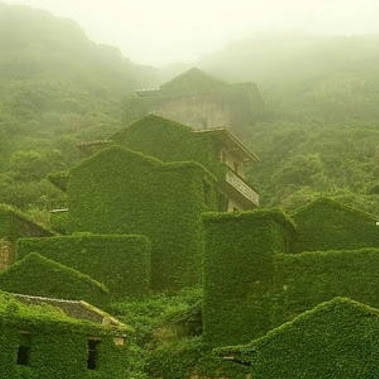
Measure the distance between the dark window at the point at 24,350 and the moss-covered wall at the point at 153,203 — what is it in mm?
15433

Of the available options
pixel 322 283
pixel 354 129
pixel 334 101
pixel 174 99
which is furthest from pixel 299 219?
pixel 334 101

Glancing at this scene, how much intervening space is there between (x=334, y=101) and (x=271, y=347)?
6717cm

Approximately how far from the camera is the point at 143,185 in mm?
42656

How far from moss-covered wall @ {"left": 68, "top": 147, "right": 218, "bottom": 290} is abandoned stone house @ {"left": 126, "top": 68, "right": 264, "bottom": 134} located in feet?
116

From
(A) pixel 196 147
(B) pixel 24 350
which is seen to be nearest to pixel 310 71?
(A) pixel 196 147

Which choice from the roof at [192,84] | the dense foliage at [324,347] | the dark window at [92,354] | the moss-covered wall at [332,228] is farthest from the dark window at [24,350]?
the roof at [192,84]

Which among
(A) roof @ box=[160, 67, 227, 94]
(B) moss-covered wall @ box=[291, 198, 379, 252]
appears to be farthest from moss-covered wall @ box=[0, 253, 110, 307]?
(A) roof @ box=[160, 67, 227, 94]

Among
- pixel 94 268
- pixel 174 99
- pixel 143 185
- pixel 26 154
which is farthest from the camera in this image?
pixel 174 99

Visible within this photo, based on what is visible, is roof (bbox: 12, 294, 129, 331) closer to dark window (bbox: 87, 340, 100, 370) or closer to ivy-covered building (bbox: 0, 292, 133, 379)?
ivy-covered building (bbox: 0, 292, 133, 379)

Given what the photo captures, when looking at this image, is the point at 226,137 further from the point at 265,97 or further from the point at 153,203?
the point at 265,97

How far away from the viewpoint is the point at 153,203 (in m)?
42.2

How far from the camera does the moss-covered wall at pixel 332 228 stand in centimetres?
3441

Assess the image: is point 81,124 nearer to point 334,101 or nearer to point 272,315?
point 334,101

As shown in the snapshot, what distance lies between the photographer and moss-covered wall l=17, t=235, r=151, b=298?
37406mm
